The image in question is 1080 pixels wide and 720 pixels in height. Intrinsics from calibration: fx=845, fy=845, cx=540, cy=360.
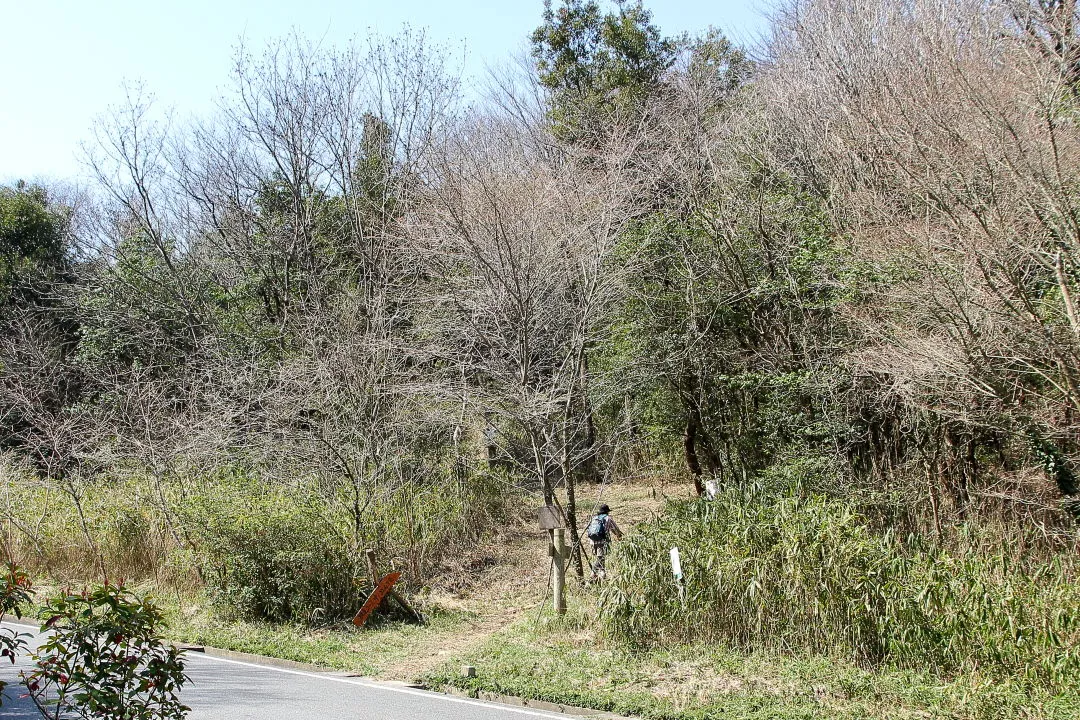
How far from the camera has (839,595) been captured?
29.2 ft

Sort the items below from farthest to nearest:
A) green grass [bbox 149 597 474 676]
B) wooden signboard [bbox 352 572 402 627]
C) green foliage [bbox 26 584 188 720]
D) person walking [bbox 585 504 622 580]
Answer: person walking [bbox 585 504 622 580]
wooden signboard [bbox 352 572 402 627]
green grass [bbox 149 597 474 676]
green foliage [bbox 26 584 188 720]

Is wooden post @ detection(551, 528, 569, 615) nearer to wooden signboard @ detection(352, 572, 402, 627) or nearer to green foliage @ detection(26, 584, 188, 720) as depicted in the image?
wooden signboard @ detection(352, 572, 402, 627)

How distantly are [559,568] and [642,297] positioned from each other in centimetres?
577

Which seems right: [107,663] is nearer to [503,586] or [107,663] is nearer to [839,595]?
[839,595]

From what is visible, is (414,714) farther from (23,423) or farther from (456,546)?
(23,423)

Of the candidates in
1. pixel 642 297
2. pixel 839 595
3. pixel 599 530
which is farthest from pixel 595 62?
pixel 839 595

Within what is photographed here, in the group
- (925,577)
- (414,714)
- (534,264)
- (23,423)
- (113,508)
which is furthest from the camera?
(23,423)

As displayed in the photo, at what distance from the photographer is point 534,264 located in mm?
13414

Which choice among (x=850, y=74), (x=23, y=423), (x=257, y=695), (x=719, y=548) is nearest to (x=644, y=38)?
(x=850, y=74)

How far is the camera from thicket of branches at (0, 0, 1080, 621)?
33.0ft

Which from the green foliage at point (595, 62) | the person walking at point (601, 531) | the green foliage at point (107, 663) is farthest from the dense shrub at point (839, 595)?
the green foliage at point (595, 62)

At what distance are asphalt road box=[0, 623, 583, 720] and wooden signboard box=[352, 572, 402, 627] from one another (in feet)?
6.45

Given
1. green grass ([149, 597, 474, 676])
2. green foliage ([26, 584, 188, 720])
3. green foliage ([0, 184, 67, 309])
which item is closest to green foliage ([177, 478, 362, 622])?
green grass ([149, 597, 474, 676])

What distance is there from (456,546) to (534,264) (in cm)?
621
